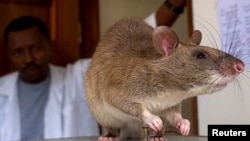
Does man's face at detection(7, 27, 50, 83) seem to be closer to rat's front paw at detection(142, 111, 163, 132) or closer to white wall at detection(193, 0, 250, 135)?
white wall at detection(193, 0, 250, 135)

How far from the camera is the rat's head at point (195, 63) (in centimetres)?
84

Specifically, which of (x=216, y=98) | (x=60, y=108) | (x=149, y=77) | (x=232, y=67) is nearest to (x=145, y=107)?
(x=149, y=77)

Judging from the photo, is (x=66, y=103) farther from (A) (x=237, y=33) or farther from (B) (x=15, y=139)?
(A) (x=237, y=33)

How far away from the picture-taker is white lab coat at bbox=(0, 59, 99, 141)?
2139mm

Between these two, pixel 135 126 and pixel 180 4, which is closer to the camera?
pixel 135 126

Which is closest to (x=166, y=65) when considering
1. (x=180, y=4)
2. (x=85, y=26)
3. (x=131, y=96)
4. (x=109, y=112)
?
(x=131, y=96)

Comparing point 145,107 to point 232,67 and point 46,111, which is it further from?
point 46,111

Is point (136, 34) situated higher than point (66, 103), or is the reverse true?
point (136, 34)

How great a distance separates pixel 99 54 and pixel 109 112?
0.16m

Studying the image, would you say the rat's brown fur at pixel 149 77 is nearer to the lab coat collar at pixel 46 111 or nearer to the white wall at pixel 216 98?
the white wall at pixel 216 98

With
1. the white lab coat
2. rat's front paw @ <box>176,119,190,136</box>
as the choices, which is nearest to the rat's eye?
rat's front paw @ <box>176,119,190,136</box>

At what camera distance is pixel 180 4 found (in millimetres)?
1796

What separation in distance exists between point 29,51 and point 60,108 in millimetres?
251

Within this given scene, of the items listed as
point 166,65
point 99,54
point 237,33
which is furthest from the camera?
point 237,33
